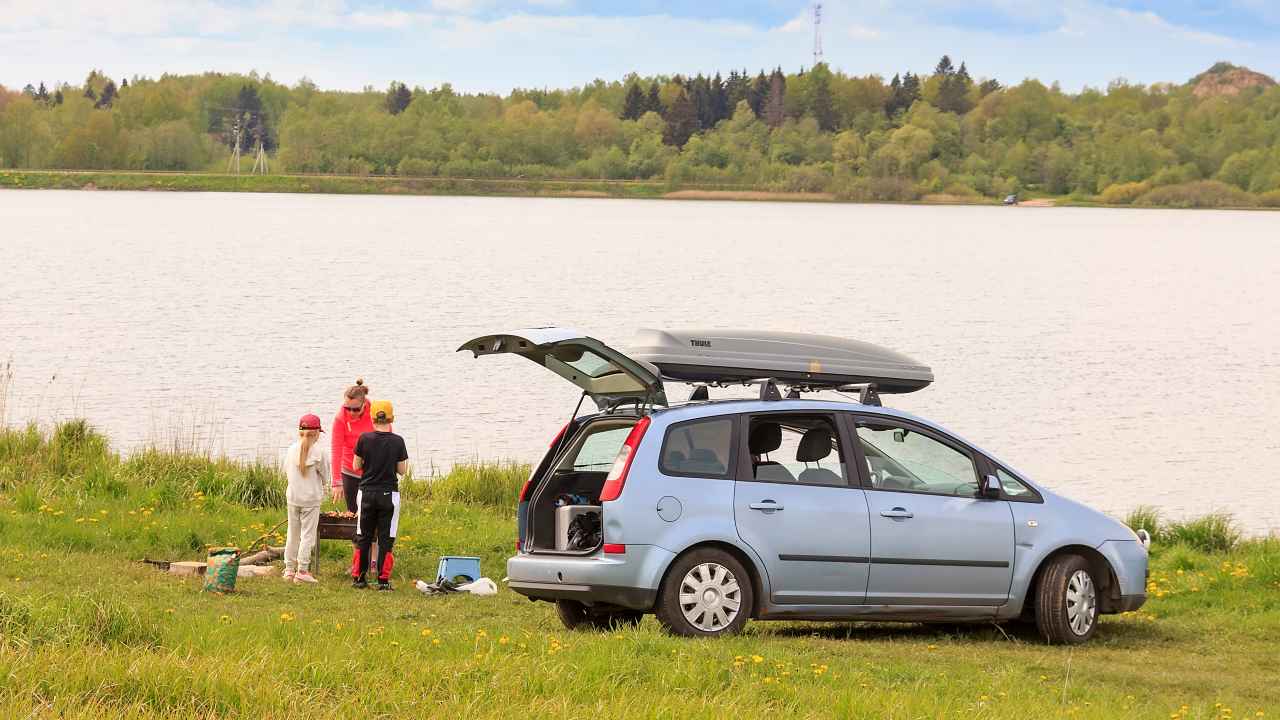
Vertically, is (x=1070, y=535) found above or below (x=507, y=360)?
above

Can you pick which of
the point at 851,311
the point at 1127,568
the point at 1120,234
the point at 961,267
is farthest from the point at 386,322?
the point at 1120,234

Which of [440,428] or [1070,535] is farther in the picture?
[440,428]

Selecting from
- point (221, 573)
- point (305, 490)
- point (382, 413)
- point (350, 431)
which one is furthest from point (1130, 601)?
point (350, 431)

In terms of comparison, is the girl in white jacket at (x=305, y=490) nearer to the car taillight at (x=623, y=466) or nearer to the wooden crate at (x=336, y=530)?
the wooden crate at (x=336, y=530)

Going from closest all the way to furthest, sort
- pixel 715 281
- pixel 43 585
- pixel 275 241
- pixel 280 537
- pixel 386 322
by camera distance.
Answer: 1. pixel 43 585
2. pixel 280 537
3. pixel 386 322
4. pixel 715 281
5. pixel 275 241

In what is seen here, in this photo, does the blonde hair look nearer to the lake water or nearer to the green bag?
the green bag

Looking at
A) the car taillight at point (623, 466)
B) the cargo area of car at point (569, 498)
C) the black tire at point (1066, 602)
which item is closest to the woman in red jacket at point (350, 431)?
the cargo area of car at point (569, 498)

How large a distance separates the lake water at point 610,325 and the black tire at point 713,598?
14376mm

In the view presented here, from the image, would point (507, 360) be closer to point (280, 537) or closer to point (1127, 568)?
point (280, 537)

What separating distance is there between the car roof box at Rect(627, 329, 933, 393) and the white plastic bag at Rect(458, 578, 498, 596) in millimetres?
2749

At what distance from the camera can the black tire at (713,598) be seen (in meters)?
10.0

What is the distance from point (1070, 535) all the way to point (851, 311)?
5208 centimetres

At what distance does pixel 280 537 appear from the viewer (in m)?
14.9

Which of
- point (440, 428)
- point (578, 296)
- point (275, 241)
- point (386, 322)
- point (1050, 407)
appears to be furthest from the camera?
point (275, 241)
